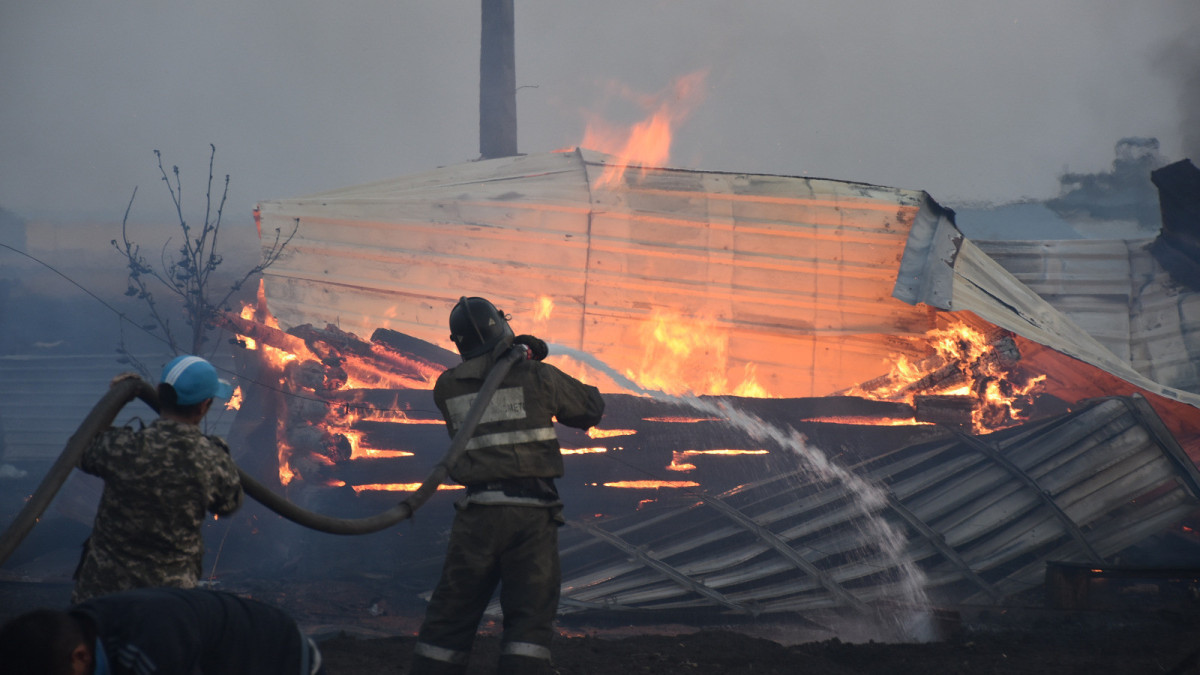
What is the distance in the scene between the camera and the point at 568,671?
4.60 metres

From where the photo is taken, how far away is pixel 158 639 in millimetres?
1994

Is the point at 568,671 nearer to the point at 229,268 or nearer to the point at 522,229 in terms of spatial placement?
the point at 522,229

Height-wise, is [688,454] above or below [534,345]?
below

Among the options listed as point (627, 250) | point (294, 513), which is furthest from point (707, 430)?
point (294, 513)

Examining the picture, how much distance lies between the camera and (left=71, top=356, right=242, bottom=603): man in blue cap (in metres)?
2.94

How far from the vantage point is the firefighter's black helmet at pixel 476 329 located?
14.0 feet

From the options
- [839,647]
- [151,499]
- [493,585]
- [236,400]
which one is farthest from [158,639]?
[236,400]

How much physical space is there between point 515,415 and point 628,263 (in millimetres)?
5689

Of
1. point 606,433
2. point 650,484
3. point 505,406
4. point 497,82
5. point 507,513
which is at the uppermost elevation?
point 497,82

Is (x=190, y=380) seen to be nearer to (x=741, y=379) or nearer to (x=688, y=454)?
(x=688, y=454)

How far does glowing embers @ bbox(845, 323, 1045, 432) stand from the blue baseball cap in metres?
6.71

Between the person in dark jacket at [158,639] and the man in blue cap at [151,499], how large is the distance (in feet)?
2.61

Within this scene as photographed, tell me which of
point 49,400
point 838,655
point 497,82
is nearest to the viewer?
point 838,655

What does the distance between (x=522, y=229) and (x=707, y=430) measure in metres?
3.33
